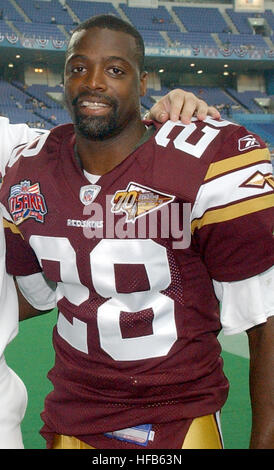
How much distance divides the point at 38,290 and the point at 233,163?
2.17 feet

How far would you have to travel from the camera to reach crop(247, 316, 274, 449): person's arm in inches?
46.1

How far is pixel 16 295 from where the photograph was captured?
4.33 ft

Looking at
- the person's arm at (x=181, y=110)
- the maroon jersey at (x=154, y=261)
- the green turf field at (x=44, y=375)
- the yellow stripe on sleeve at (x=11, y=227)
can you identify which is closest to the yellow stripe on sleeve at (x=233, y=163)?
the maroon jersey at (x=154, y=261)

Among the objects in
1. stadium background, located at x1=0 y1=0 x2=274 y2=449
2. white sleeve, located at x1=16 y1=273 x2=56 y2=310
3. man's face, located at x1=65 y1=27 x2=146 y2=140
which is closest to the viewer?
man's face, located at x1=65 y1=27 x2=146 y2=140

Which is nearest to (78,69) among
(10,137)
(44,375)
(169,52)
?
(10,137)

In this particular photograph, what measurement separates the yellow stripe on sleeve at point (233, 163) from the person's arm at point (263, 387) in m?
0.33

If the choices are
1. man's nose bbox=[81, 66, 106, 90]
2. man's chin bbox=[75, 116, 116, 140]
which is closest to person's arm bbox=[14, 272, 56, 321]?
man's chin bbox=[75, 116, 116, 140]

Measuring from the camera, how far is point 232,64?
2141 cm

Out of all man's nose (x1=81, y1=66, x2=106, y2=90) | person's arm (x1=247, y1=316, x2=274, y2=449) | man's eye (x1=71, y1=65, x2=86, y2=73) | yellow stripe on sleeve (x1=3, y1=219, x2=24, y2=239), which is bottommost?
person's arm (x1=247, y1=316, x2=274, y2=449)

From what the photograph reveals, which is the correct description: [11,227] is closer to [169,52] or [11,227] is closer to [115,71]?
[115,71]

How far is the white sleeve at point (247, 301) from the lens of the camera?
1158 mm

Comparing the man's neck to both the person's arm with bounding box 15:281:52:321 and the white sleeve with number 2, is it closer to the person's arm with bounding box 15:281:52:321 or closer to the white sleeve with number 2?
the white sleeve with number 2

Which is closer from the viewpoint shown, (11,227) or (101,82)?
(101,82)
